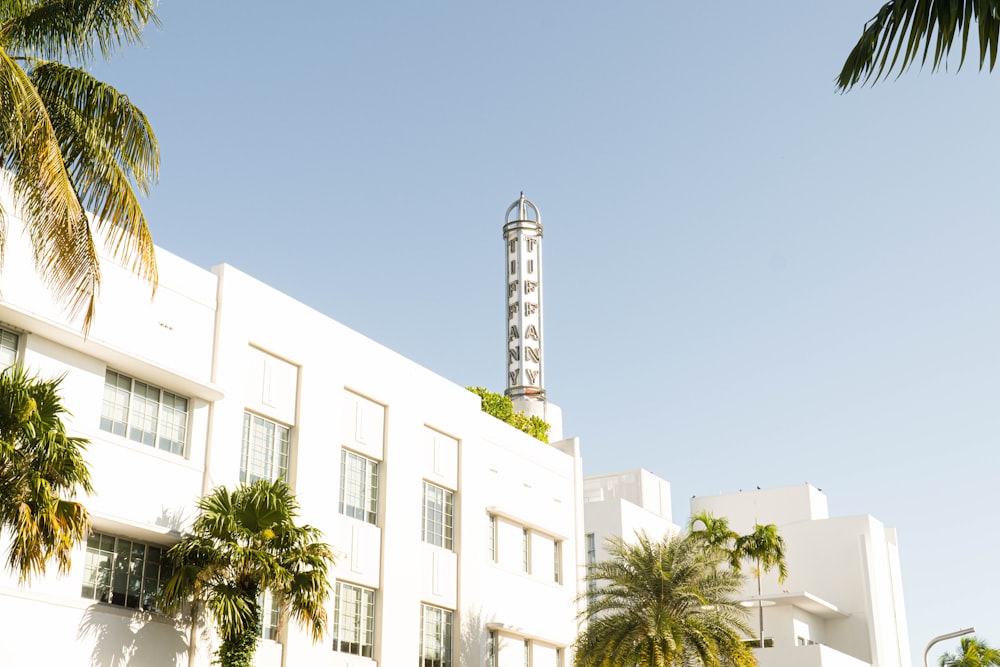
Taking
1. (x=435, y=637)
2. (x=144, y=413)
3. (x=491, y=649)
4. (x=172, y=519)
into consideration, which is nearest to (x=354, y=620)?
(x=435, y=637)

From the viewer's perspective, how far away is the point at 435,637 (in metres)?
30.6

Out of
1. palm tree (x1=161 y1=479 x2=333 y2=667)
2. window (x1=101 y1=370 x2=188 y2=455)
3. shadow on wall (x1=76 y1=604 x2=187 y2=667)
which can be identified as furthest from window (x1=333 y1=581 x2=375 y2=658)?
window (x1=101 y1=370 x2=188 y2=455)

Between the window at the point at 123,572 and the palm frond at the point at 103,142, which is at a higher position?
the palm frond at the point at 103,142

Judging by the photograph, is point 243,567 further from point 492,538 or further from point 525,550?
point 525,550

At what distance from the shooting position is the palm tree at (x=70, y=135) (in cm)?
1364

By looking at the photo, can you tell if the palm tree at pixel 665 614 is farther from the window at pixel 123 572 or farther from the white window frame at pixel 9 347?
the white window frame at pixel 9 347

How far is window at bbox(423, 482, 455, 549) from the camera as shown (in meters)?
31.4

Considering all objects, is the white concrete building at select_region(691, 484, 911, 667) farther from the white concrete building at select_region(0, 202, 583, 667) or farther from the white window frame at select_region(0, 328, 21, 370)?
the white window frame at select_region(0, 328, 21, 370)

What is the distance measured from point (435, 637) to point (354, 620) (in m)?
3.54

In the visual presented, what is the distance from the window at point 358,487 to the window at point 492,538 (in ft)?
18.0

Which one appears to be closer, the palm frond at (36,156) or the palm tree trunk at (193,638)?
the palm frond at (36,156)

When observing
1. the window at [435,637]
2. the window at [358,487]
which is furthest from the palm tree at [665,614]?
the window at [358,487]

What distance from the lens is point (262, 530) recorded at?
888 inches

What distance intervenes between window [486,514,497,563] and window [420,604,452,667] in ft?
9.71
